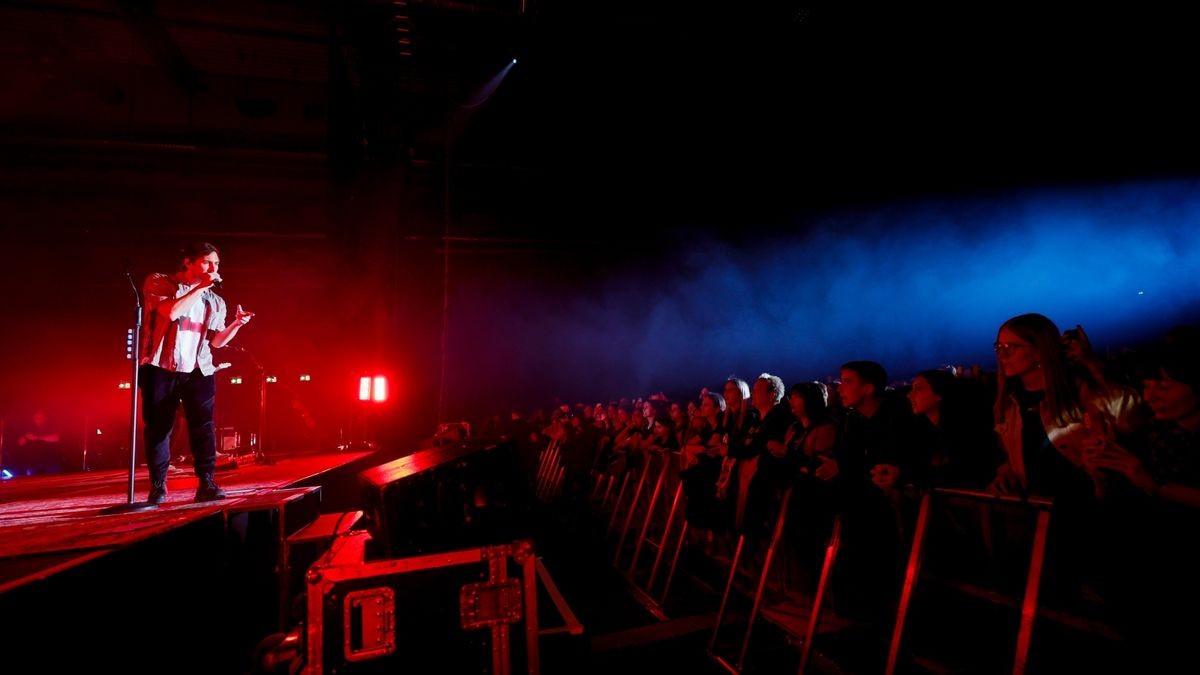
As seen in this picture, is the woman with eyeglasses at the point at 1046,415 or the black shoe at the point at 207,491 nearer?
the woman with eyeglasses at the point at 1046,415

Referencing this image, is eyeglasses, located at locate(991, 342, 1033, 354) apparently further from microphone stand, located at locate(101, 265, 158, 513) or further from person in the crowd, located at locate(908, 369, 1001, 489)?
microphone stand, located at locate(101, 265, 158, 513)

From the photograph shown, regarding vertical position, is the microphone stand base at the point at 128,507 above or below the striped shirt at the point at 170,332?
below

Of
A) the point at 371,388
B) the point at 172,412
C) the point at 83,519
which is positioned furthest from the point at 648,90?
the point at 83,519

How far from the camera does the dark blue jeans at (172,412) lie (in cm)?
318

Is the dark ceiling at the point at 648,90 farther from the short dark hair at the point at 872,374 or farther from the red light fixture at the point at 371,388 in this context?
the short dark hair at the point at 872,374

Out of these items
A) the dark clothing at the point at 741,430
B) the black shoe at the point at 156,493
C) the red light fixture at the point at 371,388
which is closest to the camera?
the black shoe at the point at 156,493

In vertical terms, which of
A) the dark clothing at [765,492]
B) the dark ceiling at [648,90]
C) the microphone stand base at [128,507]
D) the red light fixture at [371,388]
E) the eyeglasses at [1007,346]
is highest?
the dark ceiling at [648,90]

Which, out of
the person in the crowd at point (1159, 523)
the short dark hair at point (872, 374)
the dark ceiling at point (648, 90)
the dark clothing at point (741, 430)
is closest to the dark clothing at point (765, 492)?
the dark clothing at point (741, 430)

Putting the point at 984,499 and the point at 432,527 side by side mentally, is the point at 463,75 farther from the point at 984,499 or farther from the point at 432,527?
the point at 984,499

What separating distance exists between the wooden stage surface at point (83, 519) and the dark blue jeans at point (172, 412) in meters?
0.27

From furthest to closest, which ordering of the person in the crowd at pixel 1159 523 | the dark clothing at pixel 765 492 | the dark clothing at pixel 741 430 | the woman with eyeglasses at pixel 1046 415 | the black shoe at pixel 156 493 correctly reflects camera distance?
the dark clothing at pixel 741 430 → the dark clothing at pixel 765 492 → the black shoe at pixel 156 493 → the woman with eyeglasses at pixel 1046 415 → the person in the crowd at pixel 1159 523

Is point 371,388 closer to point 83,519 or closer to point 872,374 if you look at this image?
point 83,519

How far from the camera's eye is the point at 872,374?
3.38 meters

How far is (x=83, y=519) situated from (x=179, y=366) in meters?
0.98
